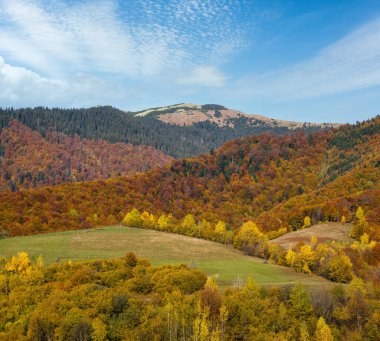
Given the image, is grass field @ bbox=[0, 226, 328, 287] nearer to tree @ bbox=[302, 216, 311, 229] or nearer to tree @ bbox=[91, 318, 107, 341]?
tree @ bbox=[91, 318, 107, 341]

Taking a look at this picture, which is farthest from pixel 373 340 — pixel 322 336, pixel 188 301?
pixel 188 301

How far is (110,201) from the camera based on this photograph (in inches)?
7800

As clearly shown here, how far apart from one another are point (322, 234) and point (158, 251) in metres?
58.9

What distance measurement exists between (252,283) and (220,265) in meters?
27.5

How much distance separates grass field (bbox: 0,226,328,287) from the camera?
90375 millimetres

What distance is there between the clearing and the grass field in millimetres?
20787

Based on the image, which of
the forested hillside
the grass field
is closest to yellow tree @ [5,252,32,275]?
the forested hillside

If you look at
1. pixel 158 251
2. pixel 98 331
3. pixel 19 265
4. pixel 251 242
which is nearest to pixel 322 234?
pixel 251 242

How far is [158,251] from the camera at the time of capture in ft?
364

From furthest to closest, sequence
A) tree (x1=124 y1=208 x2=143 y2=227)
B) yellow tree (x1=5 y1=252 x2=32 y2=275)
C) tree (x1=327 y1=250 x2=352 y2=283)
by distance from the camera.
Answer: tree (x1=124 y1=208 x2=143 y2=227) → tree (x1=327 y1=250 x2=352 y2=283) → yellow tree (x1=5 y1=252 x2=32 y2=275)

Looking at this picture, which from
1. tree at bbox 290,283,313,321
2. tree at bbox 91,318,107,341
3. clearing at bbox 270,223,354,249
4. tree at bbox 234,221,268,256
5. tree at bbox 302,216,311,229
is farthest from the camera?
tree at bbox 302,216,311,229

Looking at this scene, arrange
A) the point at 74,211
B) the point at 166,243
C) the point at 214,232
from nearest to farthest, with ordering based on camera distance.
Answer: the point at 166,243, the point at 214,232, the point at 74,211

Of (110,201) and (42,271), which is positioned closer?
A: (42,271)

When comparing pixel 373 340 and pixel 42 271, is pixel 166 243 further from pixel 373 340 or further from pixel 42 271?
pixel 373 340
